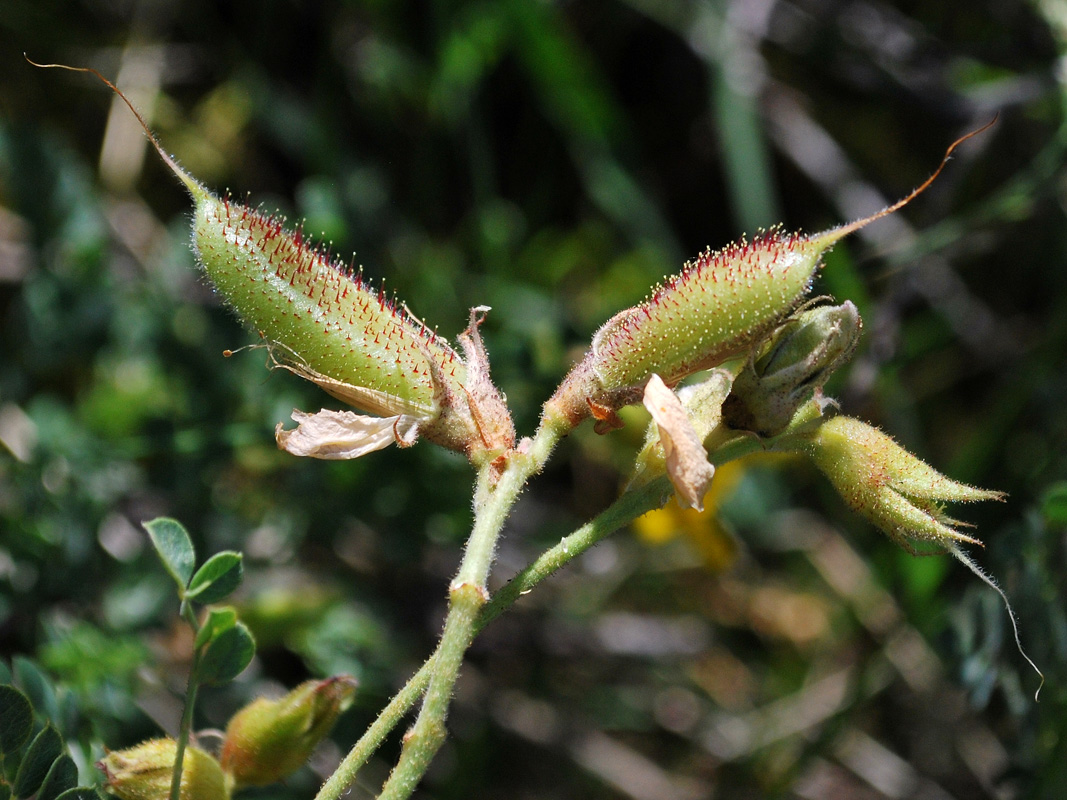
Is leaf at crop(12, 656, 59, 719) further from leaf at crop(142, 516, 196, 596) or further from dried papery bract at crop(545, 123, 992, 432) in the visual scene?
dried papery bract at crop(545, 123, 992, 432)

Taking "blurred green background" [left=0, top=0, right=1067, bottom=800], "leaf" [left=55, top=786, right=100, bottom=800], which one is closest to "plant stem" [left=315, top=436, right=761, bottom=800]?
"leaf" [left=55, top=786, right=100, bottom=800]

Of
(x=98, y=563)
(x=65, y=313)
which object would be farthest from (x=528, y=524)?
(x=65, y=313)

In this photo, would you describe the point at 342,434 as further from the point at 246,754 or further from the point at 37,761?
the point at 37,761

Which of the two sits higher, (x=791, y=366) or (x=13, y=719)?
(x=791, y=366)


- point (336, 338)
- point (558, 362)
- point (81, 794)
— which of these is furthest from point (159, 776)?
point (558, 362)

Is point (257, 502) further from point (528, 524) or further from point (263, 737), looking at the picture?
point (263, 737)

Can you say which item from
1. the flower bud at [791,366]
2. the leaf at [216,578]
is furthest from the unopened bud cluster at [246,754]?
the flower bud at [791,366]

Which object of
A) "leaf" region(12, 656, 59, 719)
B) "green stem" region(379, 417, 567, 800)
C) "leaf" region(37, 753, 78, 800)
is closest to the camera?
"green stem" region(379, 417, 567, 800)
